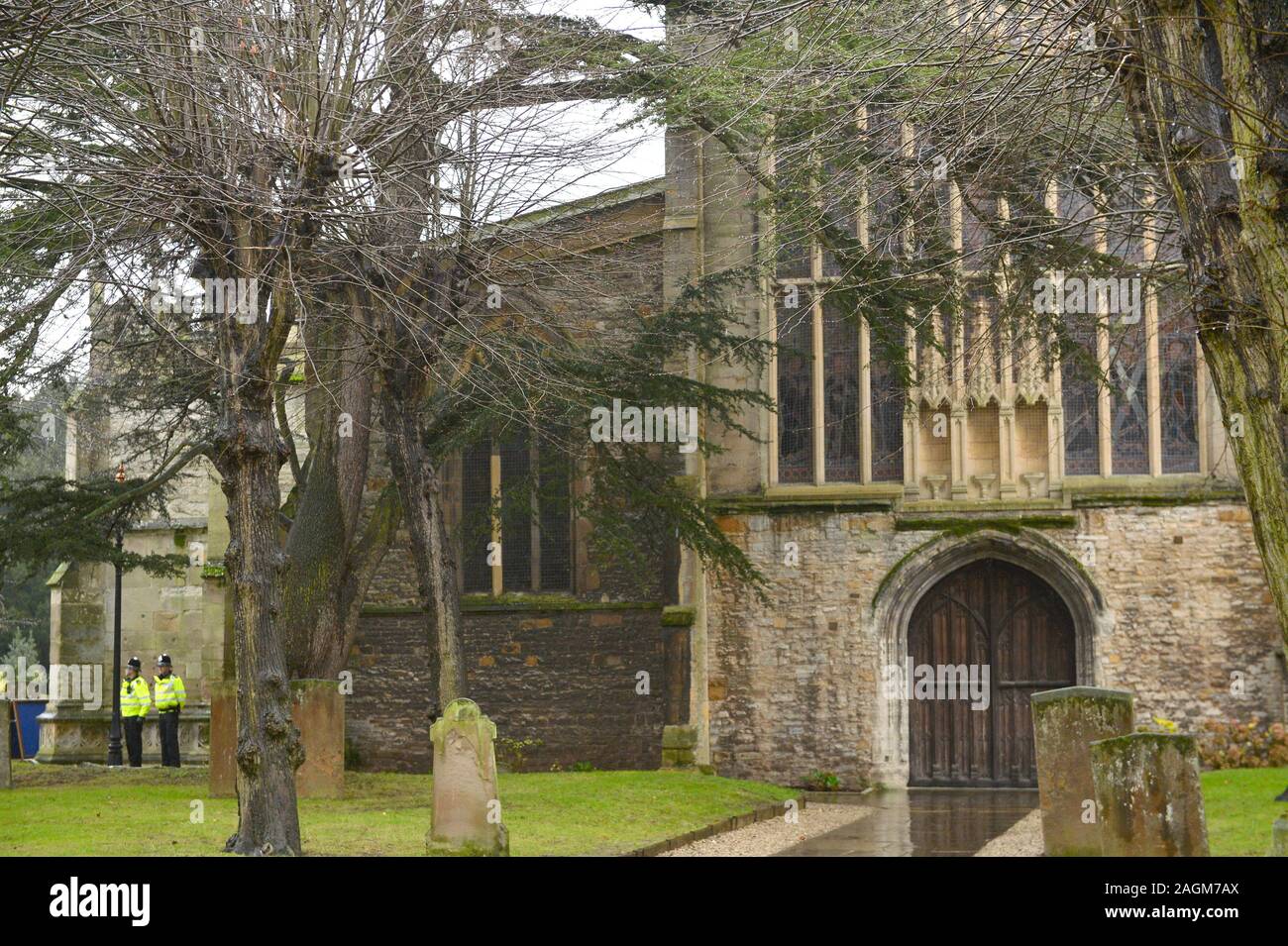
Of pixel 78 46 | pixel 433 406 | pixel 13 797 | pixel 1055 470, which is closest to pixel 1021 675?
pixel 1055 470

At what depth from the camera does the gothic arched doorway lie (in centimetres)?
1919

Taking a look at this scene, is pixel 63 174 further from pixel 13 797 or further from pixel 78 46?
pixel 13 797

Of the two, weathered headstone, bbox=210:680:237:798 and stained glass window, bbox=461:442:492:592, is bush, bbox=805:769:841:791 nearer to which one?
stained glass window, bbox=461:442:492:592

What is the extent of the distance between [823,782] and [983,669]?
255 centimetres

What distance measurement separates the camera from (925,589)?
19500mm

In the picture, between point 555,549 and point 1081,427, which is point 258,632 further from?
point 1081,427

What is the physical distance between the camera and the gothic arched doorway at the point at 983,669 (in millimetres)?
19188

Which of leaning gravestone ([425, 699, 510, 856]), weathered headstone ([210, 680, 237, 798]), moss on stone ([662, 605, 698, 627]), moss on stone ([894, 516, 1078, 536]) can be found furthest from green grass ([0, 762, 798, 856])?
moss on stone ([894, 516, 1078, 536])

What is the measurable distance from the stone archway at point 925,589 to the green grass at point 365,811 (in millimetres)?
1684

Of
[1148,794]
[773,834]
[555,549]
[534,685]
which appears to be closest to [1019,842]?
[773,834]

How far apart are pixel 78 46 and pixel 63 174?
9.01 ft

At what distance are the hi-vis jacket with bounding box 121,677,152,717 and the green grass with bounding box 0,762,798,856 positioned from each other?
12.8ft

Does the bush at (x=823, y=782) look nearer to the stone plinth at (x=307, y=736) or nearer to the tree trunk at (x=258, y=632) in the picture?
the stone plinth at (x=307, y=736)

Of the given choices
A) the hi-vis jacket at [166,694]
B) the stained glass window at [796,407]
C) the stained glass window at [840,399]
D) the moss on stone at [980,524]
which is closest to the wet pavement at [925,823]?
the moss on stone at [980,524]
